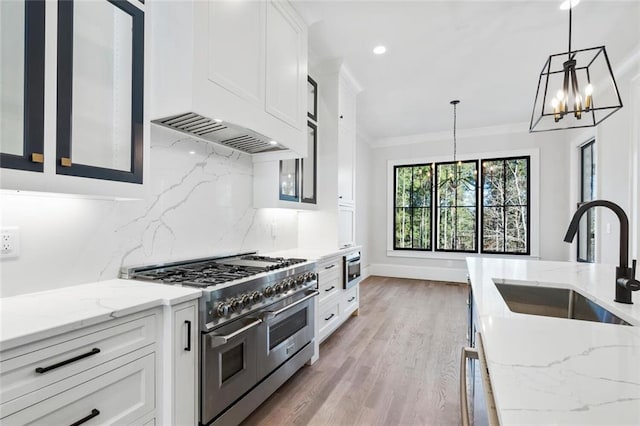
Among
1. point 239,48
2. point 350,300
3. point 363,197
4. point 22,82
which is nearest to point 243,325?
point 22,82

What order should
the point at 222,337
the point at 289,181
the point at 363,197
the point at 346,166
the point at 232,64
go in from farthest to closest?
the point at 363,197 → the point at 346,166 → the point at 289,181 → the point at 232,64 → the point at 222,337

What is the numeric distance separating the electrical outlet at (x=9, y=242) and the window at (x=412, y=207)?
19.8 feet

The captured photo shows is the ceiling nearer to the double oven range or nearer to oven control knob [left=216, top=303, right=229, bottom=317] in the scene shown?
the double oven range

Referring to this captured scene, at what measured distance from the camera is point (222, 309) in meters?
1.64

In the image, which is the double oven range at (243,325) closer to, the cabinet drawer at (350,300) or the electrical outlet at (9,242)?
the electrical outlet at (9,242)

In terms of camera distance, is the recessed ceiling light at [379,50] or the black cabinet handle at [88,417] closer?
the black cabinet handle at [88,417]

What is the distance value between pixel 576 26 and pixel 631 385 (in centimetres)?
339

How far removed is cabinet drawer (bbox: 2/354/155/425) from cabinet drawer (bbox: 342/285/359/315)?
237 centimetres

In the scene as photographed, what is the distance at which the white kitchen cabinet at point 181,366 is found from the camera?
1.42 meters

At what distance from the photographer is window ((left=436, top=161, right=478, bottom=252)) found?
6.07 metres

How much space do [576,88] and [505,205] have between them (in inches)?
171

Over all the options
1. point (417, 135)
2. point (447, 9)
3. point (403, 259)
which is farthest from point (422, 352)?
point (417, 135)

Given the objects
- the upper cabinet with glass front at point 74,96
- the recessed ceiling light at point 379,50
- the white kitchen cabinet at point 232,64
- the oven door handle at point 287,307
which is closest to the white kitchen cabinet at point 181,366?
the oven door handle at point 287,307

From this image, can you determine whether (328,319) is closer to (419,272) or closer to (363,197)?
(363,197)
